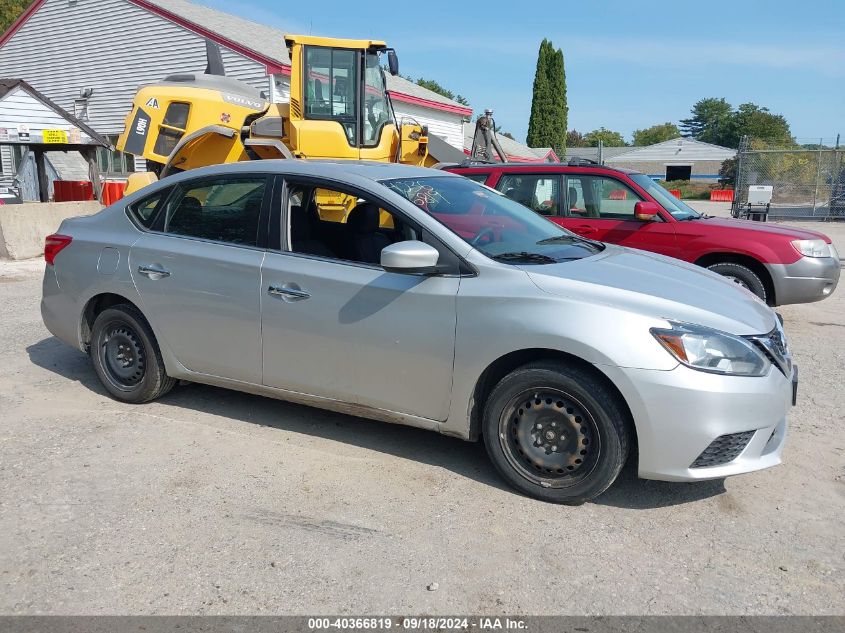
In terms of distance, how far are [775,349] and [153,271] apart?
3711mm

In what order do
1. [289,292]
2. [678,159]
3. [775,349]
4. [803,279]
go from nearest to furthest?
[775,349]
[289,292]
[803,279]
[678,159]

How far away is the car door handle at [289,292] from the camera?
13.5 feet

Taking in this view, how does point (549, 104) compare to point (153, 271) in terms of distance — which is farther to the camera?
point (549, 104)

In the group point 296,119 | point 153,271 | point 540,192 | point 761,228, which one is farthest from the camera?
point 296,119

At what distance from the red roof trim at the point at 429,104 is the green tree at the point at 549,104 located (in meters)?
27.3

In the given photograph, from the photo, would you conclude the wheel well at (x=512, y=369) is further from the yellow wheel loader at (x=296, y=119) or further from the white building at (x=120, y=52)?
the white building at (x=120, y=52)

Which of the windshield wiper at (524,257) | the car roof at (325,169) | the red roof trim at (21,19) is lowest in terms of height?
the windshield wiper at (524,257)

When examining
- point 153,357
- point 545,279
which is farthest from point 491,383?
point 153,357

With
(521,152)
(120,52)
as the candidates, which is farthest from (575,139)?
(120,52)

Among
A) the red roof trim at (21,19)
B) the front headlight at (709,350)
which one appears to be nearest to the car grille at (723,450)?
the front headlight at (709,350)

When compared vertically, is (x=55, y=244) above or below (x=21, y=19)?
below

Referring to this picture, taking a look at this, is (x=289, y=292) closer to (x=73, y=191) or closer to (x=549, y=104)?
(x=73, y=191)

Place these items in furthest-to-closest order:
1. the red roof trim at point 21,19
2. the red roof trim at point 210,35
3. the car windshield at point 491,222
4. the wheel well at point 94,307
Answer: the red roof trim at point 21,19, the red roof trim at point 210,35, the wheel well at point 94,307, the car windshield at point 491,222

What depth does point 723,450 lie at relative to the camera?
3.39 meters
